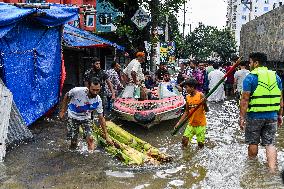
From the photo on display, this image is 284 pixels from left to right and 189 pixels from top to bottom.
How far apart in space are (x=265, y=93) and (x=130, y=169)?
8.73 feet

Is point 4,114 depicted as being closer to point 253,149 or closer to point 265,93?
point 253,149

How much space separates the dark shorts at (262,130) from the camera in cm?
676

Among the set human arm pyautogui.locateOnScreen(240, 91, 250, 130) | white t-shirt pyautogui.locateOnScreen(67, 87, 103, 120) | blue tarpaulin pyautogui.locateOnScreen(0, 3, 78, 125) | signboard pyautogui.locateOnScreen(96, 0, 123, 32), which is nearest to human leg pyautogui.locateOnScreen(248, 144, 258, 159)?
human arm pyautogui.locateOnScreen(240, 91, 250, 130)

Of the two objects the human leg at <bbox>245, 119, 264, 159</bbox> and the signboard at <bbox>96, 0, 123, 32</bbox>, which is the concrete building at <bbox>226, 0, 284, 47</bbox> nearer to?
the signboard at <bbox>96, 0, 123, 32</bbox>

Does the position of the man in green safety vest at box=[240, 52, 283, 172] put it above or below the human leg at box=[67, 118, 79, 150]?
above

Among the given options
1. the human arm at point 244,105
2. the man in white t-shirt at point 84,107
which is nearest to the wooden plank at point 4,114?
the man in white t-shirt at point 84,107

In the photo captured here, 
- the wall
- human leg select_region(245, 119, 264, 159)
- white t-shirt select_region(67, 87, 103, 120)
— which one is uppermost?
the wall

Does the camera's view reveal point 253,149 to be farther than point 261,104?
Yes

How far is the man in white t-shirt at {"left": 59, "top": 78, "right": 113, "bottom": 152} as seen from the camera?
761 cm

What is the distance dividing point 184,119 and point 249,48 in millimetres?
17309

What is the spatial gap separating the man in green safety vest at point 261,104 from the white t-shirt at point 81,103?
2744 millimetres

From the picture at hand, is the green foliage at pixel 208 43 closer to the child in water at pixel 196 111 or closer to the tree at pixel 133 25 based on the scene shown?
the tree at pixel 133 25

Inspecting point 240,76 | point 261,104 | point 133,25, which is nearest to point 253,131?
point 261,104

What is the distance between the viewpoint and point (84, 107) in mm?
7812
